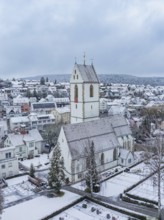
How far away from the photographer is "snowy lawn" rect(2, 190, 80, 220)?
26391 mm

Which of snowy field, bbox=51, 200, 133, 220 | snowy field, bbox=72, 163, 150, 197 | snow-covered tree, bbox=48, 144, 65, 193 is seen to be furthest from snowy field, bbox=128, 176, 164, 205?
snow-covered tree, bbox=48, 144, 65, 193

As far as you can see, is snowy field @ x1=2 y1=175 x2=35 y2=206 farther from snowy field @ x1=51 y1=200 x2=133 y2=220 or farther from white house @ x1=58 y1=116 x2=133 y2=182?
snowy field @ x1=51 y1=200 x2=133 y2=220

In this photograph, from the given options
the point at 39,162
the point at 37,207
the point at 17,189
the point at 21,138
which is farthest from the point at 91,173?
the point at 21,138

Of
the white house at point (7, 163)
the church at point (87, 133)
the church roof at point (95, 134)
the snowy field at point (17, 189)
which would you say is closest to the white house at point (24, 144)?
the white house at point (7, 163)

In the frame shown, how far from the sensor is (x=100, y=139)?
39.3 metres

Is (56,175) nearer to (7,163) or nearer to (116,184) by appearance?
(116,184)

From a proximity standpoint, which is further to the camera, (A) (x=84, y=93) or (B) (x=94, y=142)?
(A) (x=84, y=93)

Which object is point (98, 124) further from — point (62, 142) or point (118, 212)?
point (118, 212)

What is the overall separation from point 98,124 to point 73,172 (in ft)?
31.2

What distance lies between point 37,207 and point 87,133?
13622 millimetres

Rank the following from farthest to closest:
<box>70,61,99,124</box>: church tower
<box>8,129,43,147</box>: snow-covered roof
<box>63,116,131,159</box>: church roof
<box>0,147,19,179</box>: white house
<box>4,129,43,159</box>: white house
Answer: <box>8,129,43,147</box>: snow-covered roof
<box>4,129,43,159</box>: white house
<box>70,61,99,124</box>: church tower
<box>0,147,19,179</box>: white house
<box>63,116,131,159</box>: church roof

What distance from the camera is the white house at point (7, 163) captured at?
37.8 metres

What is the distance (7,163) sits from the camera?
38.2 metres

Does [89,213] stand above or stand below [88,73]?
below
